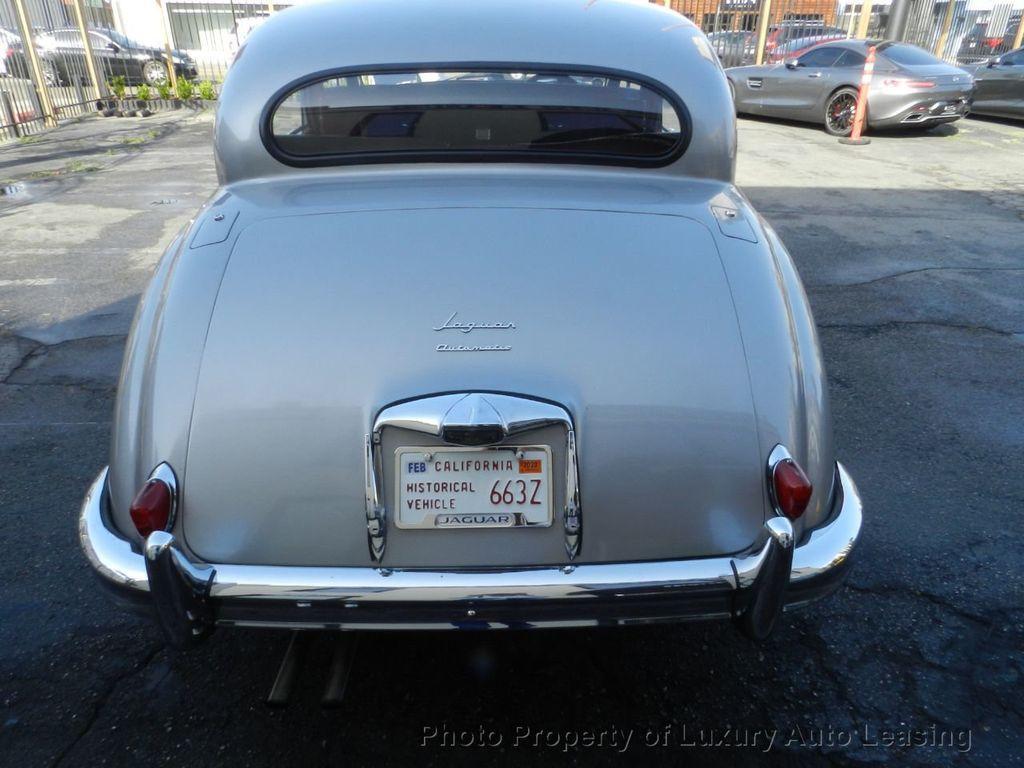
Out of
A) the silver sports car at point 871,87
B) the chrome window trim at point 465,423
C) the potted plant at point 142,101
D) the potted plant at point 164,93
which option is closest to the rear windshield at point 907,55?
the silver sports car at point 871,87

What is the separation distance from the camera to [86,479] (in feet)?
10.5

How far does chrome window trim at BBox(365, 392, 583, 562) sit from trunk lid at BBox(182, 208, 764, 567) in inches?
1.0

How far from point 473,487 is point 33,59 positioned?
13546mm

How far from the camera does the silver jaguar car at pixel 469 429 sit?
68.5 inches

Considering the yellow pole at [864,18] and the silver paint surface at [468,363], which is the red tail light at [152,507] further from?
the yellow pole at [864,18]

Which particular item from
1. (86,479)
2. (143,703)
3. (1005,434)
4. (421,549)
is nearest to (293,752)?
(143,703)

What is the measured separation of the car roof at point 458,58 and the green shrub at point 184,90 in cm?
1478

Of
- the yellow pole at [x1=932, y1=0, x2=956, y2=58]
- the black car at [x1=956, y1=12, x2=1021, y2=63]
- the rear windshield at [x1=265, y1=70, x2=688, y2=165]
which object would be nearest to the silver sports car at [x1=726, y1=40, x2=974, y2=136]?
the yellow pole at [x1=932, y1=0, x2=956, y2=58]

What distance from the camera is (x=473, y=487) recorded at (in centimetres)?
175

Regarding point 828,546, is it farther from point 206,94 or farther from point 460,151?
point 206,94

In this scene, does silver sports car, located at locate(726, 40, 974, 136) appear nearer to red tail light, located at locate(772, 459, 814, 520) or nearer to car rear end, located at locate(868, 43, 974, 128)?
car rear end, located at locate(868, 43, 974, 128)

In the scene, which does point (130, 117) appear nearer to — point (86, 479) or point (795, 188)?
point (795, 188)

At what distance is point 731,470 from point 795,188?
7559 mm

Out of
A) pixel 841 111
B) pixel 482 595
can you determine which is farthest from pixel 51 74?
pixel 482 595
